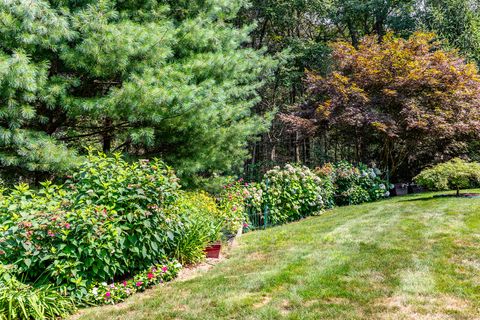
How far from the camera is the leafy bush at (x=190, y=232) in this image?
4395 millimetres

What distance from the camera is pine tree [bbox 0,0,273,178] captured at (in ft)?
15.2

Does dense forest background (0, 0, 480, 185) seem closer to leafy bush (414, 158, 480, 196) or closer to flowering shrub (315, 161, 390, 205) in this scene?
flowering shrub (315, 161, 390, 205)

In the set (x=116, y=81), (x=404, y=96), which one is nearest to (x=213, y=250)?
(x=116, y=81)

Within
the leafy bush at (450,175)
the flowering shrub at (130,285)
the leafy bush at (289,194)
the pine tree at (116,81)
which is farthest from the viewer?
the leafy bush at (450,175)

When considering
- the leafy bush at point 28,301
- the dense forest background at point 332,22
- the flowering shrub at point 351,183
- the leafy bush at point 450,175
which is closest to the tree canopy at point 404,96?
the flowering shrub at point 351,183

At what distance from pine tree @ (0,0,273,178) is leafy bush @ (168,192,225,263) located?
1.34m

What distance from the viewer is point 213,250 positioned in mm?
5012

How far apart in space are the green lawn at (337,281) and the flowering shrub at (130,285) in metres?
0.12

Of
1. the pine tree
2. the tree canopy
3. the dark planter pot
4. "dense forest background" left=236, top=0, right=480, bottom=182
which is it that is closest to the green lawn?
the dark planter pot

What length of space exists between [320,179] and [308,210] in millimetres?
990

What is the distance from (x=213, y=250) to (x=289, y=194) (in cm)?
353

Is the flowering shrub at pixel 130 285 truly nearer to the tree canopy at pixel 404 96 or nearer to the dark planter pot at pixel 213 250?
the dark planter pot at pixel 213 250

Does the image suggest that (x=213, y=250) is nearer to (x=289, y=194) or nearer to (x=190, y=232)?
(x=190, y=232)

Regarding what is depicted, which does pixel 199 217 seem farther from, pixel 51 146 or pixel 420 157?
pixel 420 157
